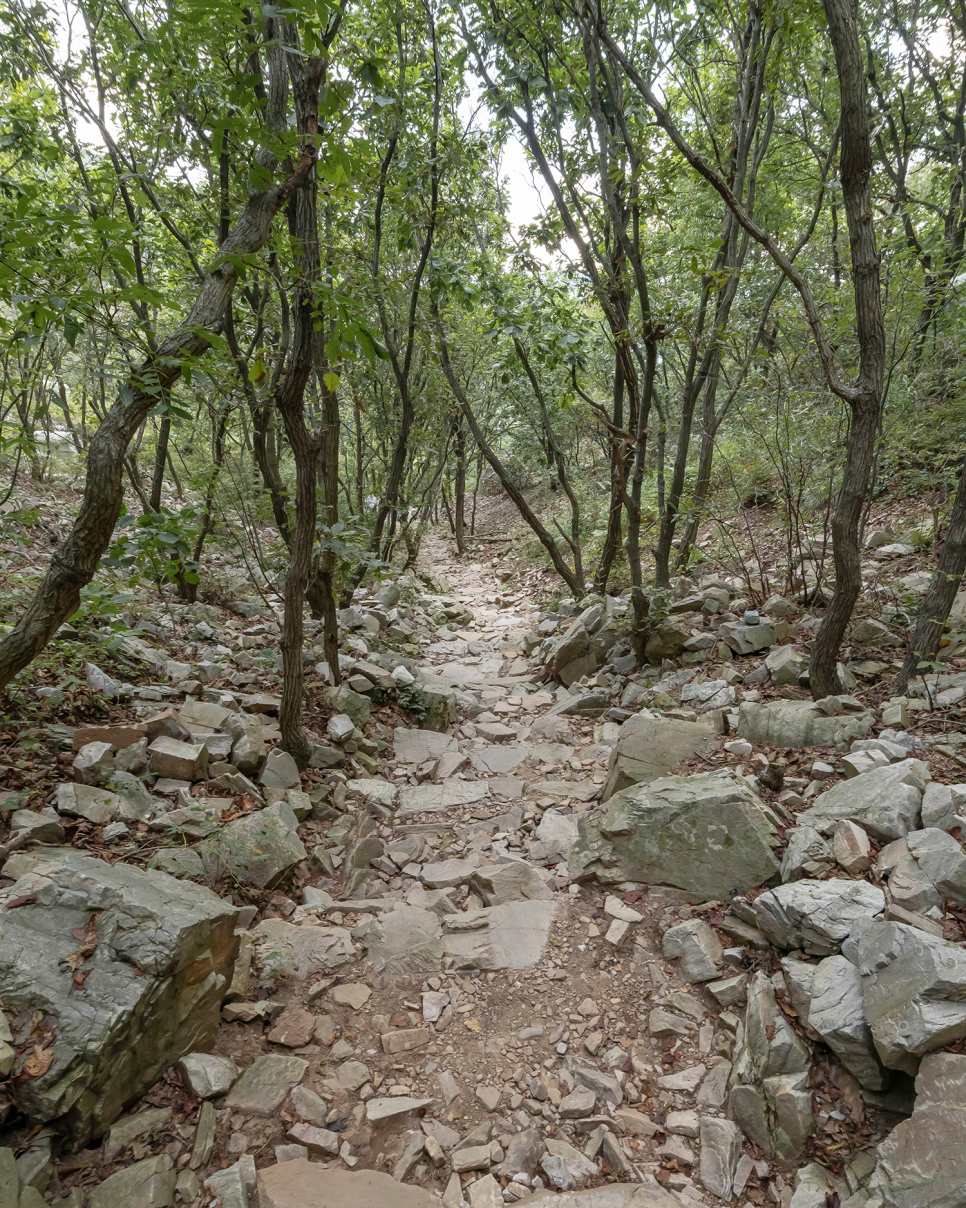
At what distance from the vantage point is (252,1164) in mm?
1917

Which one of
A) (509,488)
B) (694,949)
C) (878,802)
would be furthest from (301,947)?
(509,488)

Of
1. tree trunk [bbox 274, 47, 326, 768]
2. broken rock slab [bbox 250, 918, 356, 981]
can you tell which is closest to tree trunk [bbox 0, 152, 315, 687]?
tree trunk [bbox 274, 47, 326, 768]

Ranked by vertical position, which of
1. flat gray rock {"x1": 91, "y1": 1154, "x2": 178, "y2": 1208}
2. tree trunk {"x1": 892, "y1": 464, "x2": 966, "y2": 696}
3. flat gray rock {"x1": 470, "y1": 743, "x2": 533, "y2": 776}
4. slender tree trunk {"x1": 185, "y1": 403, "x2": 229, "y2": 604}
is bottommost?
flat gray rock {"x1": 91, "y1": 1154, "x2": 178, "y2": 1208}

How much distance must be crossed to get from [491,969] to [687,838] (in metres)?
1.09

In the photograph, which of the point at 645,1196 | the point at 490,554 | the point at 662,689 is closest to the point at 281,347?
the point at 662,689

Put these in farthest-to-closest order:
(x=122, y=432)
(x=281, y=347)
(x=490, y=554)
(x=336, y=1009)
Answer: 1. (x=490, y=554)
2. (x=281, y=347)
3. (x=122, y=432)
4. (x=336, y=1009)

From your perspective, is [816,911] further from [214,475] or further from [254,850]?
[214,475]

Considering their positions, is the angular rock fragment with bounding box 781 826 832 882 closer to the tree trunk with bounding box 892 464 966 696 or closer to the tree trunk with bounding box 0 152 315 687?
the tree trunk with bounding box 892 464 966 696

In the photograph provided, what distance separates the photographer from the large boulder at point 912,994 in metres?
1.75

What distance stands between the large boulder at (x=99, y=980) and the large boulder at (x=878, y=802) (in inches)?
100

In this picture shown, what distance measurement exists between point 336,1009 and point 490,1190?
904mm

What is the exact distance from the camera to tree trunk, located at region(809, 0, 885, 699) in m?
3.37

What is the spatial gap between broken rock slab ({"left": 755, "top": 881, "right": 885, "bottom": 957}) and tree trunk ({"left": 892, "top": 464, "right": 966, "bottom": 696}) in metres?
1.93

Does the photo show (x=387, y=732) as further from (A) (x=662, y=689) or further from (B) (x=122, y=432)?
(B) (x=122, y=432)
